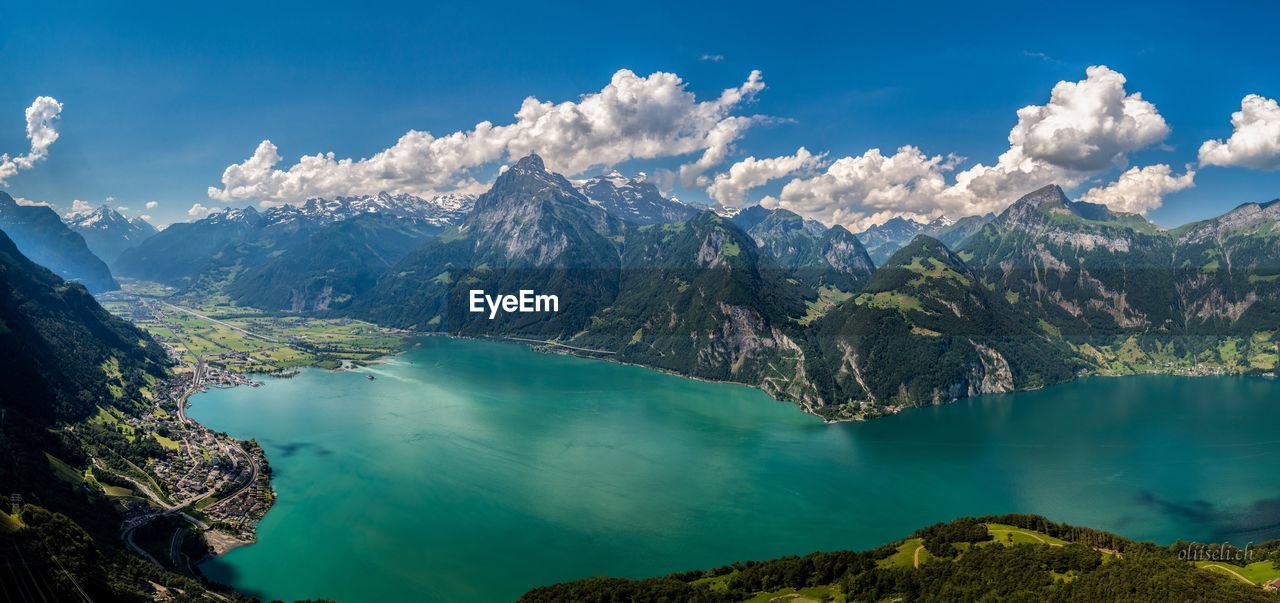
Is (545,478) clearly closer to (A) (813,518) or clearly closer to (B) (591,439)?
(B) (591,439)

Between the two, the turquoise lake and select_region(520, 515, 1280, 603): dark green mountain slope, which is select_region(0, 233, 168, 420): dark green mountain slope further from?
select_region(520, 515, 1280, 603): dark green mountain slope

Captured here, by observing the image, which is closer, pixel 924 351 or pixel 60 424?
pixel 60 424

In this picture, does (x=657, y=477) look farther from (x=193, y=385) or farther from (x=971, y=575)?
(x=193, y=385)

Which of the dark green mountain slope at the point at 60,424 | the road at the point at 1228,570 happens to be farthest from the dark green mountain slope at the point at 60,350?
the road at the point at 1228,570

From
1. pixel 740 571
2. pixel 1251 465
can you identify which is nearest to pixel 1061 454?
pixel 1251 465

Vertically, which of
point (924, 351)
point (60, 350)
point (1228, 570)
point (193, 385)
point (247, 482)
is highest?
point (60, 350)

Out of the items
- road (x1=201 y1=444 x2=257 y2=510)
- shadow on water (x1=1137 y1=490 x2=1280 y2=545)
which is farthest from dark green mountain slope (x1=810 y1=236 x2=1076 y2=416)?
road (x1=201 y1=444 x2=257 y2=510)

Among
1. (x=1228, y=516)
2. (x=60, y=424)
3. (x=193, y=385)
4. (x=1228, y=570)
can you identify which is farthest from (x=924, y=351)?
→ (x=193, y=385)
